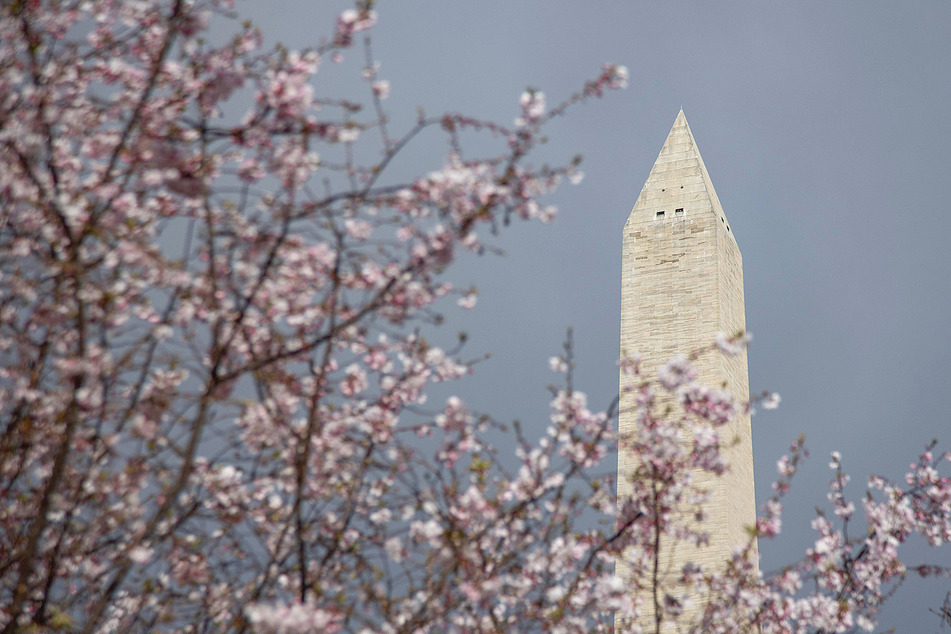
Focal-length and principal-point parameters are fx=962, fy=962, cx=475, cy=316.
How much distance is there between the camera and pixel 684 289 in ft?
61.9

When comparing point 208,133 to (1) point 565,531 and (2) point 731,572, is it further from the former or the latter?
(2) point 731,572

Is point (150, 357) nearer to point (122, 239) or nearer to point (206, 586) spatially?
point (122, 239)

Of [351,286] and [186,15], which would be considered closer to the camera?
[186,15]

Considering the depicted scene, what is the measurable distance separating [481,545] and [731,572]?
2442mm

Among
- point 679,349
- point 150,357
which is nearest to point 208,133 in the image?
point 150,357

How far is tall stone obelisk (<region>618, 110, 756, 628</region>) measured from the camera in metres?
18.1

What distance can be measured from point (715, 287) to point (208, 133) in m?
15.6

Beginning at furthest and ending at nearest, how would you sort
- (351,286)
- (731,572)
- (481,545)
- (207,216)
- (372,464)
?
(731,572)
(481,545)
(351,286)
(372,464)
(207,216)

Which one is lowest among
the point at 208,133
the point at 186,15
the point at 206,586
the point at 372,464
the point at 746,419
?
the point at 206,586

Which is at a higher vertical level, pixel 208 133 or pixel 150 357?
pixel 208 133

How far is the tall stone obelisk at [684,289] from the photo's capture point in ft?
59.3

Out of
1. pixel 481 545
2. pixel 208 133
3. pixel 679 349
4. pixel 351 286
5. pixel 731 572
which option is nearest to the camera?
pixel 208 133

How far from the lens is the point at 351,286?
5211mm

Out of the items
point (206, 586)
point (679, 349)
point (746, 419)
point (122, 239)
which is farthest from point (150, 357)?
point (746, 419)
